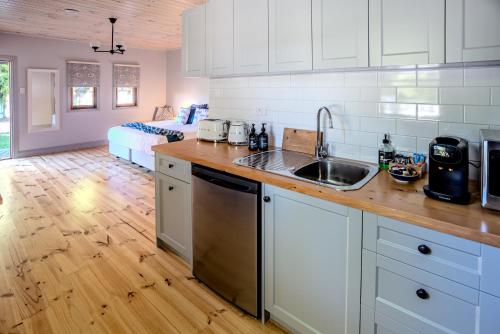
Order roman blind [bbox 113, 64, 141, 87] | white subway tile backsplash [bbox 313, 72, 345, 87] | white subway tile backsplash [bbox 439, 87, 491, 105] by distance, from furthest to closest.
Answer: roman blind [bbox 113, 64, 141, 87], white subway tile backsplash [bbox 313, 72, 345, 87], white subway tile backsplash [bbox 439, 87, 491, 105]

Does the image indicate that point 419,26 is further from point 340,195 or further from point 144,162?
point 144,162

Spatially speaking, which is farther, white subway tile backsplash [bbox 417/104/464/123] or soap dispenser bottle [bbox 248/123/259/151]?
soap dispenser bottle [bbox 248/123/259/151]

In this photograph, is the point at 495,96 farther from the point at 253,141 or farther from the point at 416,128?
the point at 253,141

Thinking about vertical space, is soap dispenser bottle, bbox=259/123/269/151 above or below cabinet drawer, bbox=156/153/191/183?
above

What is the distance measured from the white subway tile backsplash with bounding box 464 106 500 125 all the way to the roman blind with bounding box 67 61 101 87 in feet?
25.0

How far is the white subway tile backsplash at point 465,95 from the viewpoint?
5.34ft

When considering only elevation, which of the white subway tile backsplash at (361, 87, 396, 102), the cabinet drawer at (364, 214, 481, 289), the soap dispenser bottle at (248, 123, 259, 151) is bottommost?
the cabinet drawer at (364, 214, 481, 289)

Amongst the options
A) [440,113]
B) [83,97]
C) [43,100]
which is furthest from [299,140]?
[83,97]

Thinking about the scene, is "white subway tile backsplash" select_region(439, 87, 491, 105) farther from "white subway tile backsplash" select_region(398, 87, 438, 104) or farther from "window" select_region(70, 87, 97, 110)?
"window" select_region(70, 87, 97, 110)

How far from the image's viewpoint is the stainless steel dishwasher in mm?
1939

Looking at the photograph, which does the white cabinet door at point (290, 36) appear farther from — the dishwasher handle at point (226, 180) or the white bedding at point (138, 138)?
the white bedding at point (138, 138)

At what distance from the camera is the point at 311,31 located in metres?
1.99

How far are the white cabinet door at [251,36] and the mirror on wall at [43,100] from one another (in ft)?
19.9

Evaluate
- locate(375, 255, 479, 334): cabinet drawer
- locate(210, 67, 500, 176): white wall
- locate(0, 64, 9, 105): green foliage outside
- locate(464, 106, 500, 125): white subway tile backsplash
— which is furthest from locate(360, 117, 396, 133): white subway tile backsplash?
locate(0, 64, 9, 105): green foliage outside
